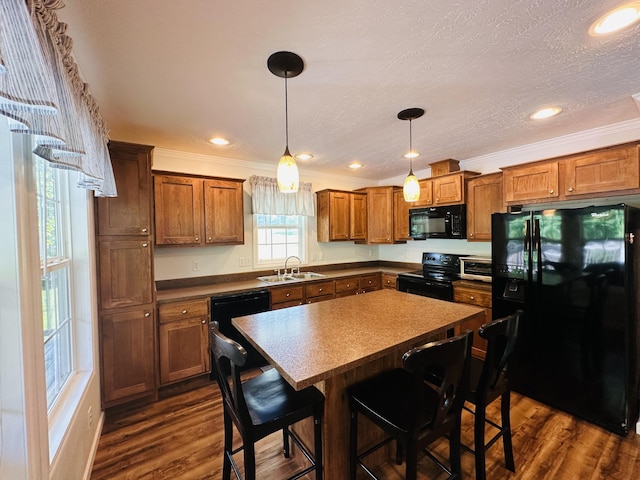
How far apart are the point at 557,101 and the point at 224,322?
11.3ft

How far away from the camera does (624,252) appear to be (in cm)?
197

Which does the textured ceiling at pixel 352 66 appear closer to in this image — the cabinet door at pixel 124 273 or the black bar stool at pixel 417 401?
the cabinet door at pixel 124 273

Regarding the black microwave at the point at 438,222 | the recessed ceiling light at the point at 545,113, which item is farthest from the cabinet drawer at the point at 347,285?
the recessed ceiling light at the point at 545,113

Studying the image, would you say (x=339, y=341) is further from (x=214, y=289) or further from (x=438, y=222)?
(x=438, y=222)

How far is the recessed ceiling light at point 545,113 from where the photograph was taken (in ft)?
7.24

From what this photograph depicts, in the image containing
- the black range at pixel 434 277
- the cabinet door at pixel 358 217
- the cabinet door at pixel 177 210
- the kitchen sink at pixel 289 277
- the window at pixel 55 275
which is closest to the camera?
the window at pixel 55 275

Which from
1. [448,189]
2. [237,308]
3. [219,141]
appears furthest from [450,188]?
[237,308]

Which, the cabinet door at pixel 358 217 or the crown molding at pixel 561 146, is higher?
the crown molding at pixel 561 146

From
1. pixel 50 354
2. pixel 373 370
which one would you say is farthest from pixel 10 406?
pixel 373 370

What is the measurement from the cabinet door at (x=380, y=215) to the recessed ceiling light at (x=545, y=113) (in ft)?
6.91

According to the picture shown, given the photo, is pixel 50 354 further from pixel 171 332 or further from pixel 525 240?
pixel 525 240

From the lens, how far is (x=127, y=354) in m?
2.36

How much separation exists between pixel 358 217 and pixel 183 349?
2978mm

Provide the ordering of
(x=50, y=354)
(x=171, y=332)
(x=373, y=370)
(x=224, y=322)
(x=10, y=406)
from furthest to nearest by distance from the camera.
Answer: (x=224, y=322) < (x=171, y=332) < (x=373, y=370) < (x=50, y=354) < (x=10, y=406)
